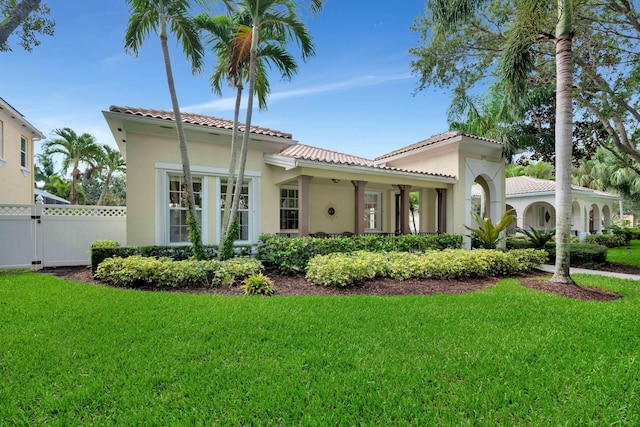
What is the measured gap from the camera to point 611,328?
15.3 ft

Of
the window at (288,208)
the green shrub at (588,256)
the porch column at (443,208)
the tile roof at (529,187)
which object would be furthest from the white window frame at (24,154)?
the tile roof at (529,187)

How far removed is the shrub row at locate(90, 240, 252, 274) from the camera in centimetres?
828

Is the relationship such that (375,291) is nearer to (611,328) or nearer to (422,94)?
(611,328)

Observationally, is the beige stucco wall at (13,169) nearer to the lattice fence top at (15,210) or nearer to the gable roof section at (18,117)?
the gable roof section at (18,117)

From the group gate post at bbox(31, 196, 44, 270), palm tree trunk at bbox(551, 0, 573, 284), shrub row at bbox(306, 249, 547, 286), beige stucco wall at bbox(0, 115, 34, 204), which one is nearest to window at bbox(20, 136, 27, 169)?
beige stucco wall at bbox(0, 115, 34, 204)

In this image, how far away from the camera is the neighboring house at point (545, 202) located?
20875 mm

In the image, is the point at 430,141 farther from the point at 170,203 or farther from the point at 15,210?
the point at 15,210

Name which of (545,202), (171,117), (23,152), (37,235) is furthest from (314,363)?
(545,202)

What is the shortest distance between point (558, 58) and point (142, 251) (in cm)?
1231

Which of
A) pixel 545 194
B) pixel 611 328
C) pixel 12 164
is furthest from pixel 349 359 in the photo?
pixel 545 194

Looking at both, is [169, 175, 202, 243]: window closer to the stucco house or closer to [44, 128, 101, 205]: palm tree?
[44, 128, 101, 205]: palm tree

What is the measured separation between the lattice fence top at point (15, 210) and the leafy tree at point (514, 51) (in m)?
13.8

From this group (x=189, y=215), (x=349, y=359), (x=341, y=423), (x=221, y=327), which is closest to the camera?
(x=341, y=423)

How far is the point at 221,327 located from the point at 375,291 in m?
3.80
